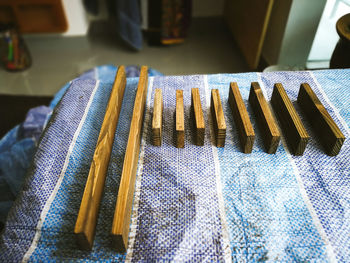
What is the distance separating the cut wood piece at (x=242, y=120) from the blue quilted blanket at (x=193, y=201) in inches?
0.9

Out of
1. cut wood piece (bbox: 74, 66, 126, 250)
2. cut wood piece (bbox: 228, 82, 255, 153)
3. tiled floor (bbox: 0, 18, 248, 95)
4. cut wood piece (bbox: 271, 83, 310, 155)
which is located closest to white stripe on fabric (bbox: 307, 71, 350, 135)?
cut wood piece (bbox: 271, 83, 310, 155)

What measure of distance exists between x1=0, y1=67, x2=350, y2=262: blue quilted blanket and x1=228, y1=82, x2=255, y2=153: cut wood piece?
2 cm

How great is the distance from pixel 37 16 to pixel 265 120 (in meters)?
2.50

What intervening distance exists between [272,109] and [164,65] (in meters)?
1.59

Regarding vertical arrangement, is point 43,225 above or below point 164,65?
above

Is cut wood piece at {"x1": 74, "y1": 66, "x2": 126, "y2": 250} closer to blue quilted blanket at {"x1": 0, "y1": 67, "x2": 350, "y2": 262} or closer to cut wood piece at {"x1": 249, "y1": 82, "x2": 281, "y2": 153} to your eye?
blue quilted blanket at {"x1": 0, "y1": 67, "x2": 350, "y2": 262}

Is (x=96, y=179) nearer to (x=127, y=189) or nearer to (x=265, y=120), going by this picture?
(x=127, y=189)

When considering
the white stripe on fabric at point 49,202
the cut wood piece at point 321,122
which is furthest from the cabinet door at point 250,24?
the white stripe on fabric at point 49,202

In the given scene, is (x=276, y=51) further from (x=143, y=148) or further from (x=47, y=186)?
(x=47, y=186)

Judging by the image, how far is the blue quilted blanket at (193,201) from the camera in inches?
23.3

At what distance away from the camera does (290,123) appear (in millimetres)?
820

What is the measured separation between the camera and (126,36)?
252cm

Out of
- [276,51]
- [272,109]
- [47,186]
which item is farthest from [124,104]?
[276,51]

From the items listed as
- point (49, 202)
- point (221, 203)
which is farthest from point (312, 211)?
point (49, 202)
